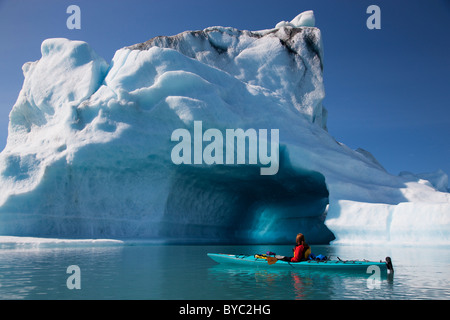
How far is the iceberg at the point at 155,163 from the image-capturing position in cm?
1730

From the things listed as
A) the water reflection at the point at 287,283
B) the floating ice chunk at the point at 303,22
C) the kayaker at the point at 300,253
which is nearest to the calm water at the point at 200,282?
the water reflection at the point at 287,283

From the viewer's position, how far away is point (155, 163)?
62.7ft

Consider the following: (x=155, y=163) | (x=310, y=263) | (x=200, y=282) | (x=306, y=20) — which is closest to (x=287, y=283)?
(x=200, y=282)

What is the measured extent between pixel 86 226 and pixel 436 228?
45.0ft

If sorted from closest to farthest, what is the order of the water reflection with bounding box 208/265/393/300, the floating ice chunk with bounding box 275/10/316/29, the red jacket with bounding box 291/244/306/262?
the water reflection with bounding box 208/265/393/300, the red jacket with bounding box 291/244/306/262, the floating ice chunk with bounding box 275/10/316/29

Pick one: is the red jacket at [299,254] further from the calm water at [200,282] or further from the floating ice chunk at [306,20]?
the floating ice chunk at [306,20]

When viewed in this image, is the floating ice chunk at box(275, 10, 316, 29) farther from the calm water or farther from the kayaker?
the kayaker

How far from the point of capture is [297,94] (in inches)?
1041

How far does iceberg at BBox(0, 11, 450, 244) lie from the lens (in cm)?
1730

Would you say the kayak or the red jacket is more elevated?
the red jacket

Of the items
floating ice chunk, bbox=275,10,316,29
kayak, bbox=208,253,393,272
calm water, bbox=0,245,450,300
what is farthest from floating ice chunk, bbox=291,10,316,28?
kayak, bbox=208,253,393,272

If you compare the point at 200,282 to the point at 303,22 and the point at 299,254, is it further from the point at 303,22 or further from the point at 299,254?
the point at 303,22
